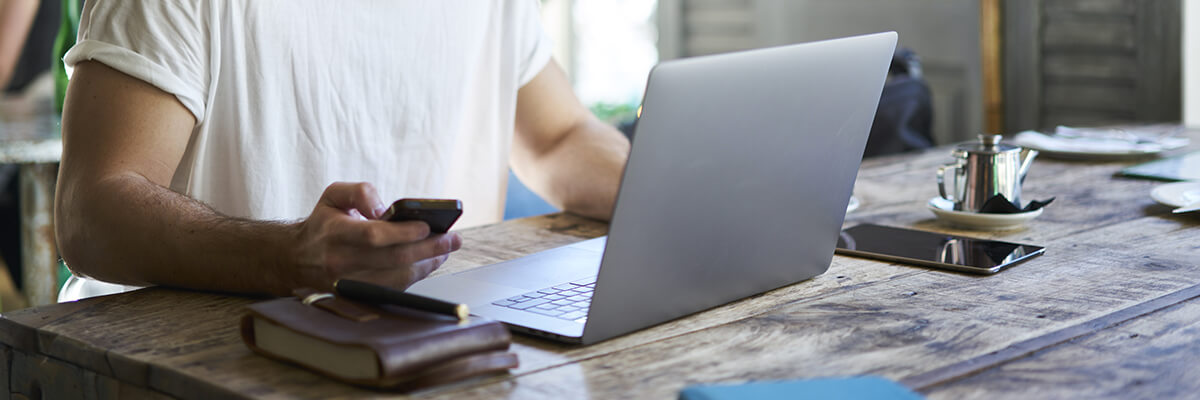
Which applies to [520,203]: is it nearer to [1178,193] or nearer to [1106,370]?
[1178,193]

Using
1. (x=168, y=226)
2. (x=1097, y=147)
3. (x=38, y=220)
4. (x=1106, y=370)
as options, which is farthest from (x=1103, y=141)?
(x=38, y=220)

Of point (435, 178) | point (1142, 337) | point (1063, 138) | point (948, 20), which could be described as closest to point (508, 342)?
point (1142, 337)

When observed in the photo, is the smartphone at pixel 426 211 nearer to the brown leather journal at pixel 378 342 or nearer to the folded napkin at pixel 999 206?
the brown leather journal at pixel 378 342

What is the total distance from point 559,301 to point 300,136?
0.63 meters

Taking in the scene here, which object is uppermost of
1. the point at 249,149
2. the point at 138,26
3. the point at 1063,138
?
the point at 138,26

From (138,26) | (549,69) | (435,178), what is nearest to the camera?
(138,26)

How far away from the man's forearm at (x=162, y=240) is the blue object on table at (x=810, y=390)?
0.43 metres

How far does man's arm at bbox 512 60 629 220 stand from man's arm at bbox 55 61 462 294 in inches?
19.2

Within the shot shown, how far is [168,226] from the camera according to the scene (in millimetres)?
1010

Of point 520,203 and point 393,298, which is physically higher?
point 393,298

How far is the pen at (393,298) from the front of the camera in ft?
2.49

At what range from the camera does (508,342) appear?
757 mm

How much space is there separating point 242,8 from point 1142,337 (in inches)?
39.6

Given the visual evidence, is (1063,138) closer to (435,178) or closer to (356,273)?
(435,178)
